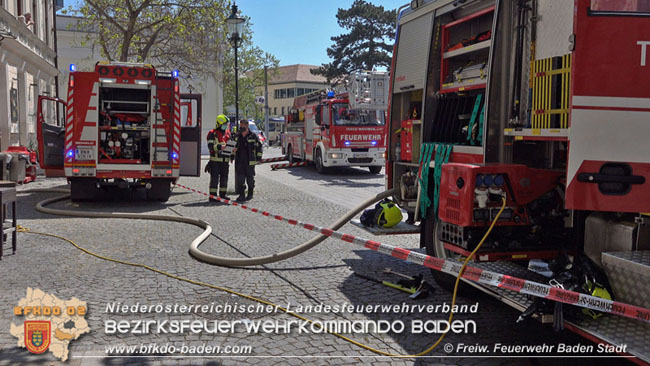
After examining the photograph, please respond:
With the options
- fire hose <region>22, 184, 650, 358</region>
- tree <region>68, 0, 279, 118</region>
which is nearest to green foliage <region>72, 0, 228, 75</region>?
tree <region>68, 0, 279, 118</region>

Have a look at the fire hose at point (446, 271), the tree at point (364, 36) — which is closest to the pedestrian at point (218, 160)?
the fire hose at point (446, 271)

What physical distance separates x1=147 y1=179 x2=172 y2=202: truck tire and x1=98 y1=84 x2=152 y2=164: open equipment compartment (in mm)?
495

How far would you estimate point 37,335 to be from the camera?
4066 mm

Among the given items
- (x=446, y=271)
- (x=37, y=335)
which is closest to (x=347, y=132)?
(x=446, y=271)

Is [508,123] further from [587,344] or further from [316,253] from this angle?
[316,253]

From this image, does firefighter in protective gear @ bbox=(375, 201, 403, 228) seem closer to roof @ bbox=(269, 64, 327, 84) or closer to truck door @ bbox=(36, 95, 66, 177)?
truck door @ bbox=(36, 95, 66, 177)

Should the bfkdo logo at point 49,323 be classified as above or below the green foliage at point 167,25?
below

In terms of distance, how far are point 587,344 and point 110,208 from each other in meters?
9.30

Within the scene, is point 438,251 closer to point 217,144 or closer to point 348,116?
point 217,144

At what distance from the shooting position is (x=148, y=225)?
9016 mm

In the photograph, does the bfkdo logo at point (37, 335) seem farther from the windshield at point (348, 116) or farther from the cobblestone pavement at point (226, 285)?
the windshield at point (348, 116)

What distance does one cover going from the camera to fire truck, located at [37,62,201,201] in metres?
11.3

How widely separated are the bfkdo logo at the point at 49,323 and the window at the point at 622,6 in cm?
390

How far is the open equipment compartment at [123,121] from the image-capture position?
11734 mm
